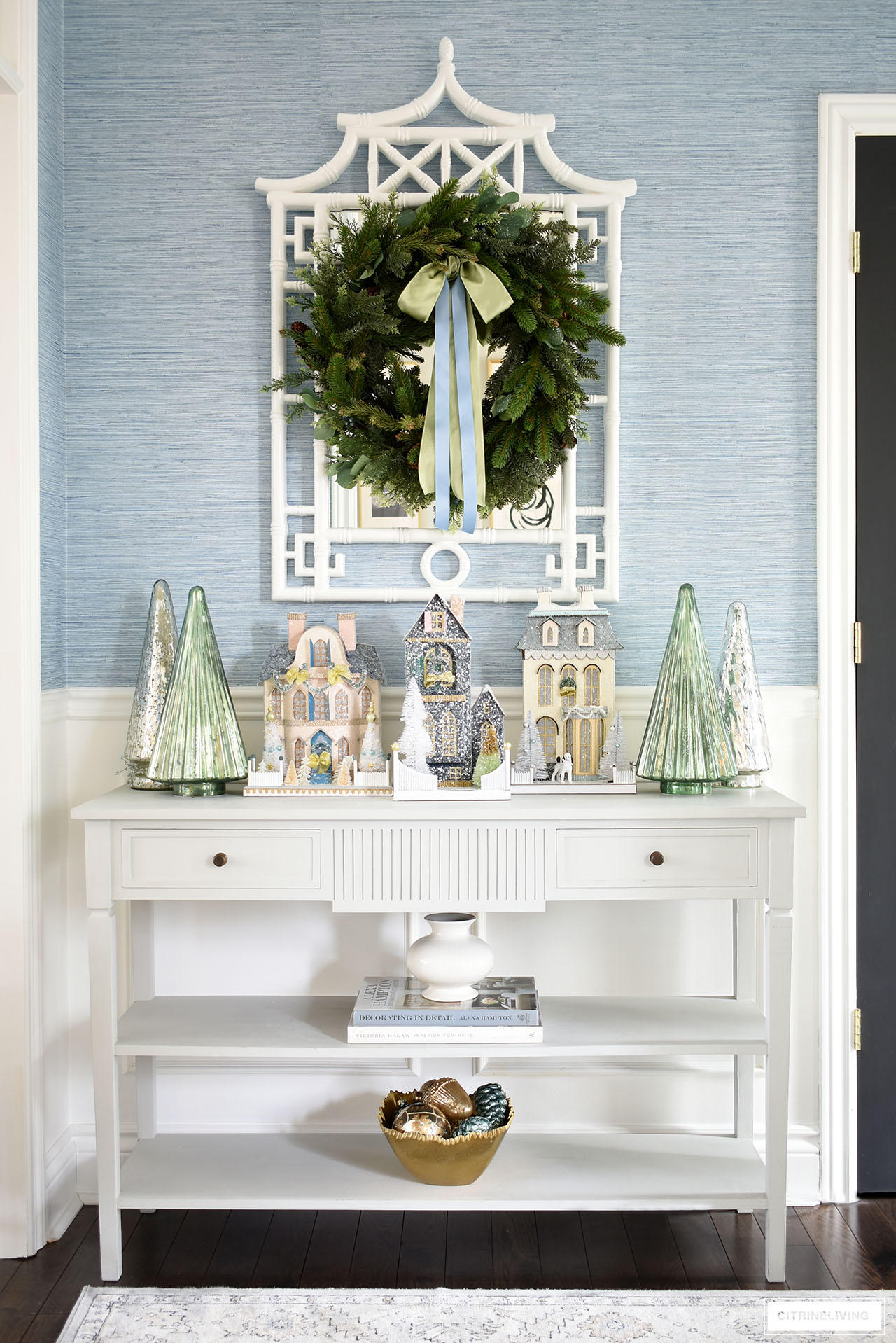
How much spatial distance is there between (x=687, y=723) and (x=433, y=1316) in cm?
116

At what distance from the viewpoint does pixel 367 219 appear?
6.68ft

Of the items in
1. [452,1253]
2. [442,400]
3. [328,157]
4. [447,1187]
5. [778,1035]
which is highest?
[328,157]

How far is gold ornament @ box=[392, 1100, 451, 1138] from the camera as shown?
1.89 metres

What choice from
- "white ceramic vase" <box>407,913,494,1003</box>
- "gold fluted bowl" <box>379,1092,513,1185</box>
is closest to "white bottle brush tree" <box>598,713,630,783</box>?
"white ceramic vase" <box>407,913,494,1003</box>

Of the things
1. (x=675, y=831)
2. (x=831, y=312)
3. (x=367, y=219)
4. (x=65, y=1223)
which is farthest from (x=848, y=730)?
(x=65, y=1223)

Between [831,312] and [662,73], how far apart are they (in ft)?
2.11

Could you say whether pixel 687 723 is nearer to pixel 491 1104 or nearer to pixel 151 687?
pixel 491 1104

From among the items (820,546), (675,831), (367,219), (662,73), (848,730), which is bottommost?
(675,831)

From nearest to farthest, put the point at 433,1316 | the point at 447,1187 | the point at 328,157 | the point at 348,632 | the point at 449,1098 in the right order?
the point at 433,1316
the point at 447,1187
the point at 449,1098
the point at 348,632
the point at 328,157

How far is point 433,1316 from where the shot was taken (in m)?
1.77

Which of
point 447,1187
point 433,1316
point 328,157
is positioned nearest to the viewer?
point 433,1316

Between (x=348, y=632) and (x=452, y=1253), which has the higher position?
(x=348, y=632)

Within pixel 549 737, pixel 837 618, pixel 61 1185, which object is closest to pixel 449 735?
pixel 549 737

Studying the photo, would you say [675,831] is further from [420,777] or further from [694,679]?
[420,777]
